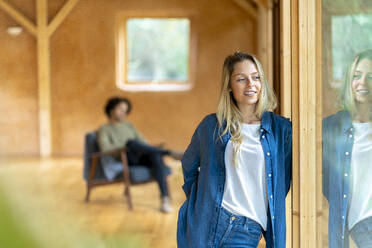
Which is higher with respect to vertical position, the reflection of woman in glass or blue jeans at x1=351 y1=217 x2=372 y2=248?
the reflection of woman in glass

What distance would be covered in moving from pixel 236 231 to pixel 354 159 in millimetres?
408

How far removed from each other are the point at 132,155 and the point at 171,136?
305 centimetres

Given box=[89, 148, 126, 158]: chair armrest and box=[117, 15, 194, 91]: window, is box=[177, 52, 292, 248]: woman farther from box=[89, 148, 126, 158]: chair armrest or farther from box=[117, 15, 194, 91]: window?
box=[117, 15, 194, 91]: window

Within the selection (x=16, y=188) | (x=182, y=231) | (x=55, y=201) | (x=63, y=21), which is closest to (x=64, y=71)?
(x=63, y=21)

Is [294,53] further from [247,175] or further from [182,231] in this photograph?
[182,231]

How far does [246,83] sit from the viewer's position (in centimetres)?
176

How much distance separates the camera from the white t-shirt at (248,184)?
170cm

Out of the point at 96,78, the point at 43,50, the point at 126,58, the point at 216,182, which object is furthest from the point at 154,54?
the point at 216,182

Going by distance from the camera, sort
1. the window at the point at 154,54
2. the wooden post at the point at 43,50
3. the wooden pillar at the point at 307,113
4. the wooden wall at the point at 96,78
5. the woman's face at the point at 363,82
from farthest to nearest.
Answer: the window at the point at 154,54
the wooden wall at the point at 96,78
the wooden post at the point at 43,50
the wooden pillar at the point at 307,113
the woman's face at the point at 363,82

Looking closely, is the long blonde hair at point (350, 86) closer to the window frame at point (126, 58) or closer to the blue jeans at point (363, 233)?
the blue jeans at point (363, 233)

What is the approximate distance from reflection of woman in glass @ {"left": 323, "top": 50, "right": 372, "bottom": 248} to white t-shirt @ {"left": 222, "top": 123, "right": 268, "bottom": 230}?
9.3 inches

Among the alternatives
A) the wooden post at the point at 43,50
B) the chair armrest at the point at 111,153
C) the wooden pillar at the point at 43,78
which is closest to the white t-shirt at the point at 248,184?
the chair armrest at the point at 111,153

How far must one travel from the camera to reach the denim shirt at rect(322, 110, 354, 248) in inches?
67.8

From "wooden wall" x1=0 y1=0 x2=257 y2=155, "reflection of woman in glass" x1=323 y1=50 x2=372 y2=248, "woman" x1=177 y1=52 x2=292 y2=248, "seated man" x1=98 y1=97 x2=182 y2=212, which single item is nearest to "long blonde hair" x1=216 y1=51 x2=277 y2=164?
"woman" x1=177 y1=52 x2=292 y2=248
